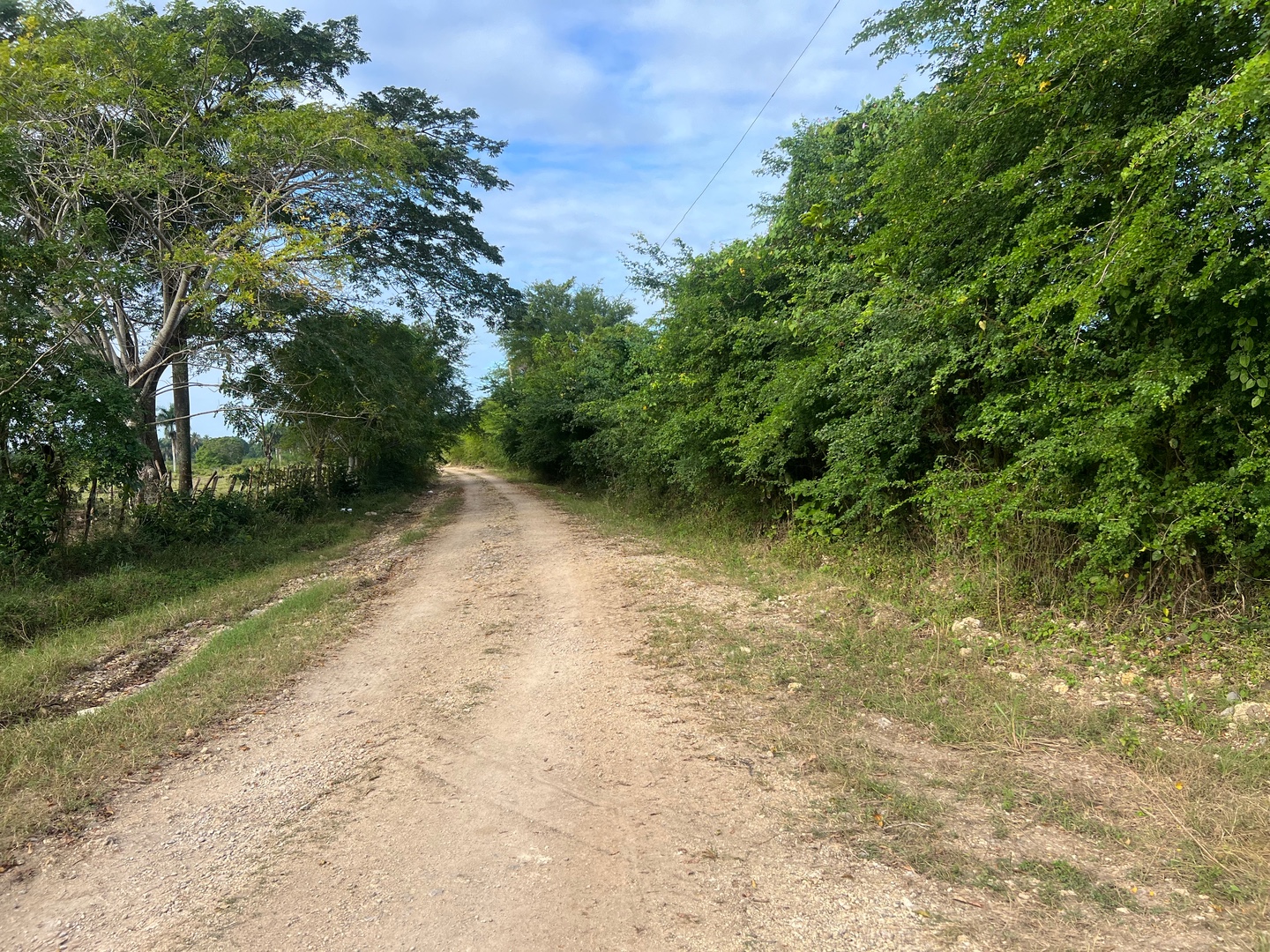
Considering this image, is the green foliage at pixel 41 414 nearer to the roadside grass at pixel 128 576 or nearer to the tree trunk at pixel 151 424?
the roadside grass at pixel 128 576

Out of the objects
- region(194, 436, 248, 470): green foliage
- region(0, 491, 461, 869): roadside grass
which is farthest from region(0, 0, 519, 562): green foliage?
region(194, 436, 248, 470): green foliage

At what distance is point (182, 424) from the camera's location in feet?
47.9

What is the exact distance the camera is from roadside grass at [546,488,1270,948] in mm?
2785

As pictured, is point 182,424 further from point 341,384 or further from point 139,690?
point 139,690

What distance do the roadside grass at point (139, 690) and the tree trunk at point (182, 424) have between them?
5.41 meters

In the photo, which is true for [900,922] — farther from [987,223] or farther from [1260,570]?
[987,223]

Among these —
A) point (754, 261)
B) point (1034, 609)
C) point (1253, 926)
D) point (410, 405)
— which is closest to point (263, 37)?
point (410, 405)

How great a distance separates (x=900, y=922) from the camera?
2521 millimetres

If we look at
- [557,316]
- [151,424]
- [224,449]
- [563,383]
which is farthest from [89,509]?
[224,449]

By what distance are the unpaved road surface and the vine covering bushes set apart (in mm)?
3359

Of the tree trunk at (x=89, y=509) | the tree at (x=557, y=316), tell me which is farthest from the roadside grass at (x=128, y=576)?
the tree at (x=557, y=316)

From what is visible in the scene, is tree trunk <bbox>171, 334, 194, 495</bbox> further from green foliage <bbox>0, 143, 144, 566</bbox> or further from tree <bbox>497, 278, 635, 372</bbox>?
tree <bbox>497, 278, 635, 372</bbox>

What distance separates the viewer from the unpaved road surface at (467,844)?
255 centimetres

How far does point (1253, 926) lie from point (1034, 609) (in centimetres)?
354
